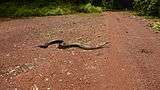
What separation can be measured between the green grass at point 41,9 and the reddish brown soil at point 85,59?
17.9 ft

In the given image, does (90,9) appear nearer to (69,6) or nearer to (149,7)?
(69,6)

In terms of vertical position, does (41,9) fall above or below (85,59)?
below

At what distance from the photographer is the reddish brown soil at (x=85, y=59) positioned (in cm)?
661

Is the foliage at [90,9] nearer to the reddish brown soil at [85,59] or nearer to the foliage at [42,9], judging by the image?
the foliage at [42,9]

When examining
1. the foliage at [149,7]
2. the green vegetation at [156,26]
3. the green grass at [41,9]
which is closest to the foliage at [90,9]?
the green grass at [41,9]

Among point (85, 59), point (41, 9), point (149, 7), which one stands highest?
point (85, 59)

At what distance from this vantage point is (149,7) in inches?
646

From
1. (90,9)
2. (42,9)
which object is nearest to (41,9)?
(42,9)

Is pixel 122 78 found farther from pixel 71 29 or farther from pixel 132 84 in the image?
pixel 71 29

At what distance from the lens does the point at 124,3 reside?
20.8m

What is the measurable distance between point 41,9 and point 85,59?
11.3m

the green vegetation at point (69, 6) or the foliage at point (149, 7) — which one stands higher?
the foliage at point (149, 7)

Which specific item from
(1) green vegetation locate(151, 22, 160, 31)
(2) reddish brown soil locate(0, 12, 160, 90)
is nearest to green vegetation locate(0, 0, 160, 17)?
(1) green vegetation locate(151, 22, 160, 31)

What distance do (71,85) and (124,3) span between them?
1488 cm
